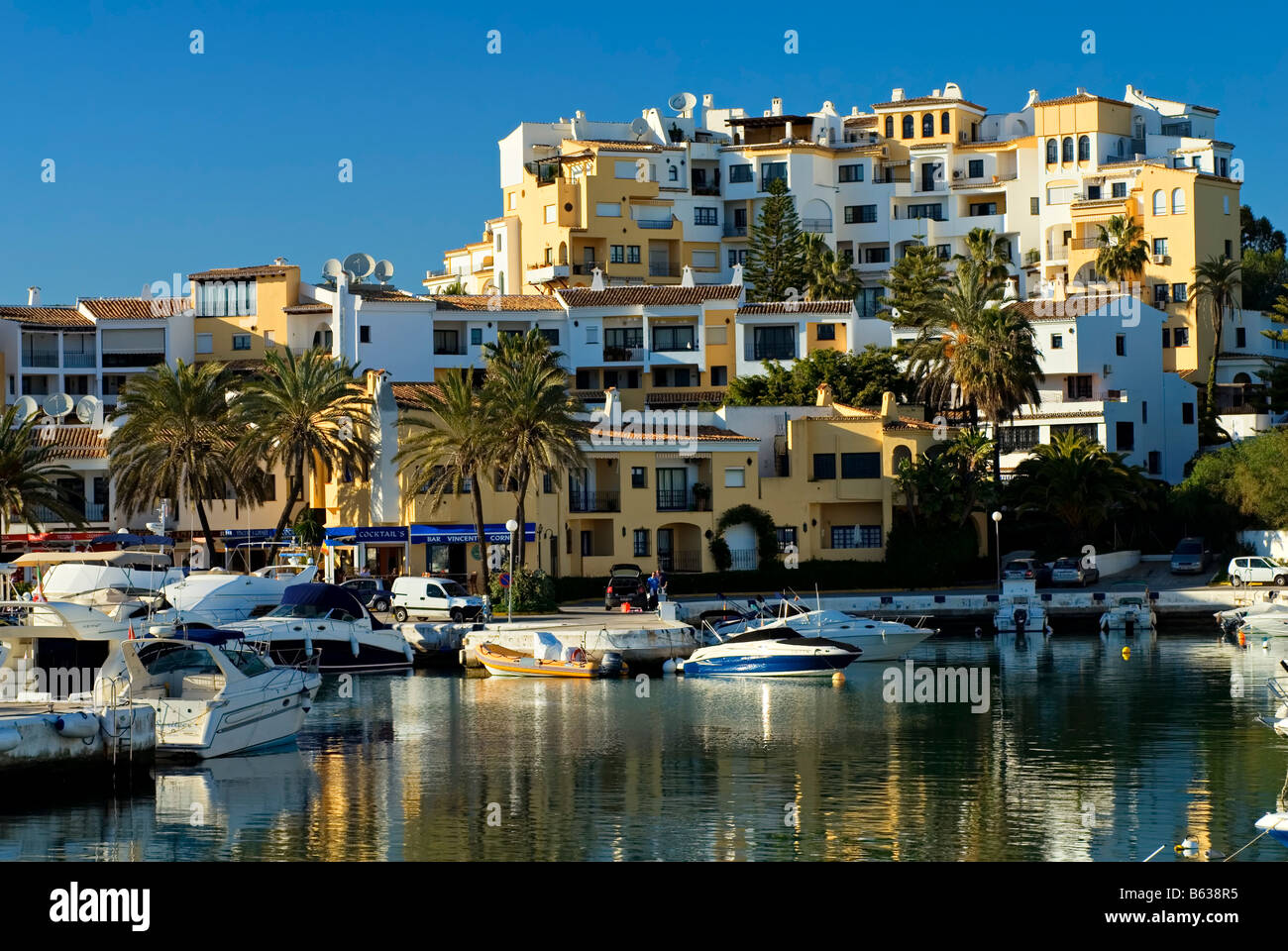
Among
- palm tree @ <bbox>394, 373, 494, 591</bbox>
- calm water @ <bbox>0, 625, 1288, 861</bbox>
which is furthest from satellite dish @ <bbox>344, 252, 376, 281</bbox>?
calm water @ <bbox>0, 625, 1288, 861</bbox>

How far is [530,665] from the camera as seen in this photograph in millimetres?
50344

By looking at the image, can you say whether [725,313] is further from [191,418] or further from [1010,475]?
[191,418]

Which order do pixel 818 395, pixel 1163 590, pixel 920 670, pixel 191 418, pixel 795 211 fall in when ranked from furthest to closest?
pixel 795 211 → pixel 818 395 → pixel 191 418 → pixel 1163 590 → pixel 920 670

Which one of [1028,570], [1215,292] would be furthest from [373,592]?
[1215,292]

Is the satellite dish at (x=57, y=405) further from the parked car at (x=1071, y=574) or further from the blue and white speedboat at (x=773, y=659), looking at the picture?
the parked car at (x=1071, y=574)

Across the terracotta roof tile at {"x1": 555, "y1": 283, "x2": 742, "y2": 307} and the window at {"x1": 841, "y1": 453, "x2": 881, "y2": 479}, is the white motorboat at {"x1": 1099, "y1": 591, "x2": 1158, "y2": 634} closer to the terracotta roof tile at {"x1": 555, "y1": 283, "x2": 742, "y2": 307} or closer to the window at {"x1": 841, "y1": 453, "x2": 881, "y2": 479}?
the window at {"x1": 841, "y1": 453, "x2": 881, "y2": 479}

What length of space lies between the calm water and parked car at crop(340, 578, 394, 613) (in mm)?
14111

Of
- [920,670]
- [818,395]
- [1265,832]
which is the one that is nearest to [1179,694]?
[920,670]

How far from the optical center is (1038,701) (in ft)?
142

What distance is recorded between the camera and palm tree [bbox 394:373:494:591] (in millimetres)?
63344

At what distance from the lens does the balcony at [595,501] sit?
6969 cm

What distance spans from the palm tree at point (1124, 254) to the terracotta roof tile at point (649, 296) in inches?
938

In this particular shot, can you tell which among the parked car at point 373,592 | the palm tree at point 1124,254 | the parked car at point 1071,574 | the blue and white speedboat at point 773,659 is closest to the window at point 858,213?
the palm tree at point 1124,254

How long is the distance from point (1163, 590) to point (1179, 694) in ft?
77.0
